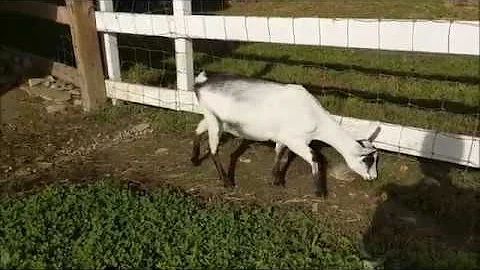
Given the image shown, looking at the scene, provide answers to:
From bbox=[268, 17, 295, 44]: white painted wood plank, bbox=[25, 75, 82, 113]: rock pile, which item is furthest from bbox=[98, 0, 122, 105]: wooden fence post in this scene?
bbox=[268, 17, 295, 44]: white painted wood plank

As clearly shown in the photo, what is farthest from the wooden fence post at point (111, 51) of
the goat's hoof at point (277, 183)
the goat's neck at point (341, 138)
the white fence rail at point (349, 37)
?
the goat's neck at point (341, 138)

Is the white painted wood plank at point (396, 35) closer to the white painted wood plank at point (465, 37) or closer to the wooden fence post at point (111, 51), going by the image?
the white painted wood plank at point (465, 37)

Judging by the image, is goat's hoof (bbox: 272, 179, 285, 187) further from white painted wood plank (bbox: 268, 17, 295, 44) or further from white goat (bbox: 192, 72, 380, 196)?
white painted wood plank (bbox: 268, 17, 295, 44)

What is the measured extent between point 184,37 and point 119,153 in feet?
4.83

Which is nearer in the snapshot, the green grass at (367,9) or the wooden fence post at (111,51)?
the wooden fence post at (111,51)

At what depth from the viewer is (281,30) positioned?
17.5 ft

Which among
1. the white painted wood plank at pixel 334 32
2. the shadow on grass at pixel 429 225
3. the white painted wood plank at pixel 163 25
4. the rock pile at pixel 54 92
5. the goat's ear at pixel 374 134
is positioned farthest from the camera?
the rock pile at pixel 54 92

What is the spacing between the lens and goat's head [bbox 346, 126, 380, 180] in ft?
16.6

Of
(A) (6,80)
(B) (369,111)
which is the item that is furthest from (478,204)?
(A) (6,80)

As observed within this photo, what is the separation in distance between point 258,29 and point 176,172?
1.64 metres

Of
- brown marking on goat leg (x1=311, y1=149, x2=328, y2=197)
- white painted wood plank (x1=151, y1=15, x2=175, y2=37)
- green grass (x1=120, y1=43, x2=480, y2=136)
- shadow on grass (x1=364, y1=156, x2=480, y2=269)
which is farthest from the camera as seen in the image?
green grass (x1=120, y1=43, x2=480, y2=136)

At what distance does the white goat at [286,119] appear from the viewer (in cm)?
500

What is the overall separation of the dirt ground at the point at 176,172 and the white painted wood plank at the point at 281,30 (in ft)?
4.18

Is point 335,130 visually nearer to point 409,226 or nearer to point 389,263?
point 409,226
